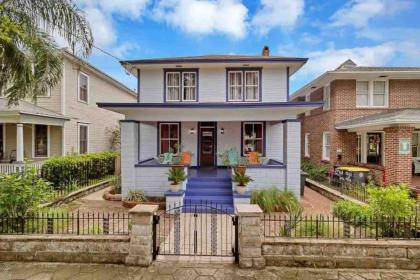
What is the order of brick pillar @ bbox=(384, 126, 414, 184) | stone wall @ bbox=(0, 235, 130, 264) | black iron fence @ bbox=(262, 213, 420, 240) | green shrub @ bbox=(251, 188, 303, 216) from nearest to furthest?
stone wall @ bbox=(0, 235, 130, 264), black iron fence @ bbox=(262, 213, 420, 240), green shrub @ bbox=(251, 188, 303, 216), brick pillar @ bbox=(384, 126, 414, 184)

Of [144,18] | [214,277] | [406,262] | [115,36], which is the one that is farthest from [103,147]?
[406,262]

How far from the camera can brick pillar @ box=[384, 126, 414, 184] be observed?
10609mm

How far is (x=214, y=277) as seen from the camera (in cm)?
454

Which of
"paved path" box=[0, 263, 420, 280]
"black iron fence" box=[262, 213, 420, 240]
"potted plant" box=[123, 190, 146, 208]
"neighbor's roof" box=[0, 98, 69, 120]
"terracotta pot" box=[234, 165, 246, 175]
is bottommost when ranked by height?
"paved path" box=[0, 263, 420, 280]

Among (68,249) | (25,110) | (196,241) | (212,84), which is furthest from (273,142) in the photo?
(25,110)

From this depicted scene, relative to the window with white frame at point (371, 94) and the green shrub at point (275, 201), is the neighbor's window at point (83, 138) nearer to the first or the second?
the green shrub at point (275, 201)

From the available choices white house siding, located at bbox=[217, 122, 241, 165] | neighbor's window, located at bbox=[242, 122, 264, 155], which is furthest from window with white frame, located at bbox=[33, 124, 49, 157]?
neighbor's window, located at bbox=[242, 122, 264, 155]

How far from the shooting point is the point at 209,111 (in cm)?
976

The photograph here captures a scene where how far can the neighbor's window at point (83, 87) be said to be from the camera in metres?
15.7

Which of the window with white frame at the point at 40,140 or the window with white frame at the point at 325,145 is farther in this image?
the window with white frame at the point at 325,145

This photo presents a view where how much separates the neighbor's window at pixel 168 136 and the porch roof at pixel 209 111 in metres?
3.00

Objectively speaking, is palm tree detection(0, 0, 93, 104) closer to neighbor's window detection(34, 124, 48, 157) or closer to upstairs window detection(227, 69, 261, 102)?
neighbor's window detection(34, 124, 48, 157)

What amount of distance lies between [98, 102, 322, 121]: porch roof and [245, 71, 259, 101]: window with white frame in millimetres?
2868

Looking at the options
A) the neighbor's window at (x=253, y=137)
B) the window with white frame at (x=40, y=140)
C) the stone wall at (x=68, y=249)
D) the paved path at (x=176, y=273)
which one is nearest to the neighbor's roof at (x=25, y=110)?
the window with white frame at (x=40, y=140)
